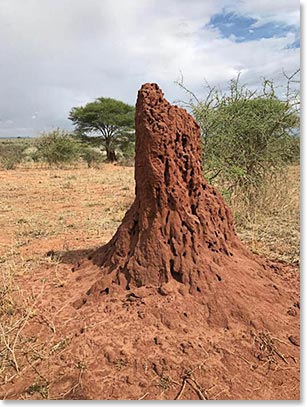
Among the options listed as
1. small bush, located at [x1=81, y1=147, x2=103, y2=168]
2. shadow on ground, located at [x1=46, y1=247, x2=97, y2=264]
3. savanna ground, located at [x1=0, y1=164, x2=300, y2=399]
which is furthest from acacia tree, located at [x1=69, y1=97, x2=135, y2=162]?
shadow on ground, located at [x1=46, y1=247, x2=97, y2=264]

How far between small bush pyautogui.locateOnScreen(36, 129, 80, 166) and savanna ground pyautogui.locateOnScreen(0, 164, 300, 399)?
11.5 meters

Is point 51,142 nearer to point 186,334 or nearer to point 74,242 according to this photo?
point 74,242

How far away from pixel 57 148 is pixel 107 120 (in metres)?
4.98

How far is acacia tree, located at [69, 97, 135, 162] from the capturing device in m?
27.4

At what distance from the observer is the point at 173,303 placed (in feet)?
11.0

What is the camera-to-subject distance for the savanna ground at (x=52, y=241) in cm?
300

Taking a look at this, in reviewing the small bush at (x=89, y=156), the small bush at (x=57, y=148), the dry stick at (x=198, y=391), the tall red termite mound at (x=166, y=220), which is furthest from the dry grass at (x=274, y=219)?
the small bush at (x=89, y=156)

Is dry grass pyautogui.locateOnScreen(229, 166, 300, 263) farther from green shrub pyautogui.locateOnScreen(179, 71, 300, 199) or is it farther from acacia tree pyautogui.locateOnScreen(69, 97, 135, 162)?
acacia tree pyautogui.locateOnScreen(69, 97, 135, 162)

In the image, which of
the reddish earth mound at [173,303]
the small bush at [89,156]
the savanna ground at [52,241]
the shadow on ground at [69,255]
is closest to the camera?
the reddish earth mound at [173,303]

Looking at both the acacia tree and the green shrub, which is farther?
the acacia tree

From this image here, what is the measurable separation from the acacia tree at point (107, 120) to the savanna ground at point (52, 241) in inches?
616

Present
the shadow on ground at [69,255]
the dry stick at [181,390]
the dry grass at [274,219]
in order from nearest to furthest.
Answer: the dry stick at [181,390] < the shadow on ground at [69,255] < the dry grass at [274,219]

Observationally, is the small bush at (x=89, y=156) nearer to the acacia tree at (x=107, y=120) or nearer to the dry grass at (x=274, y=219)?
the acacia tree at (x=107, y=120)

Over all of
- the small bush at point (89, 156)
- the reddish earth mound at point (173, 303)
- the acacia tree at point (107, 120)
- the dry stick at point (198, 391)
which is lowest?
the dry stick at point (198, 391)
